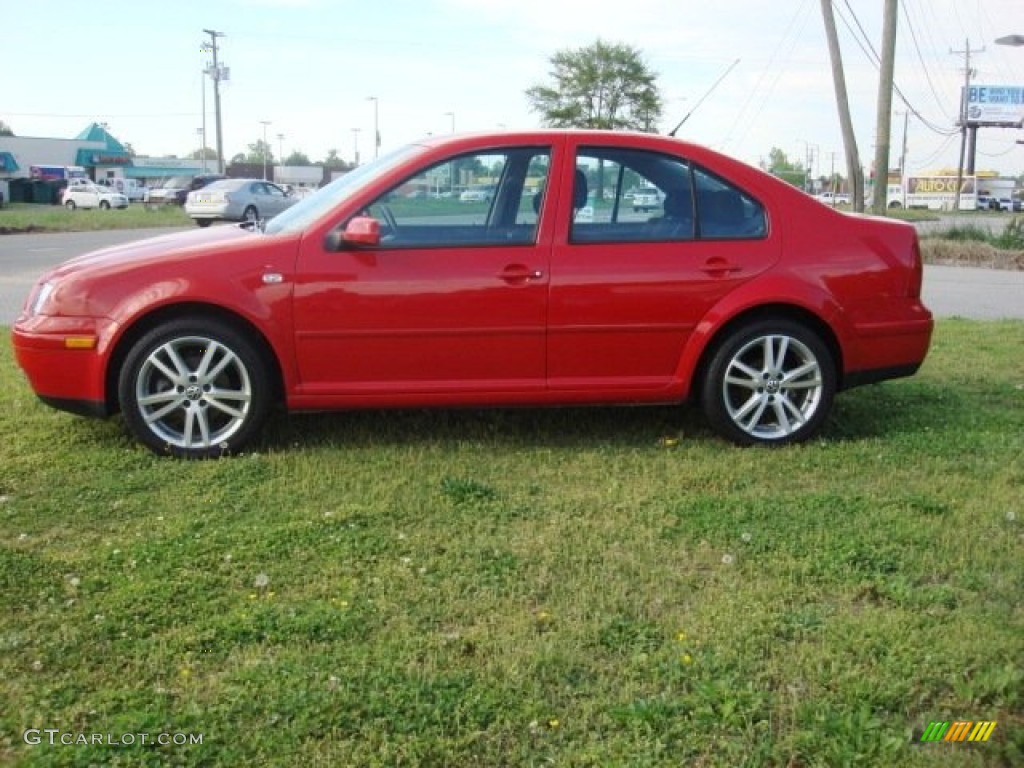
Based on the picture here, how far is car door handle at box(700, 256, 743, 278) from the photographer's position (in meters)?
5.20

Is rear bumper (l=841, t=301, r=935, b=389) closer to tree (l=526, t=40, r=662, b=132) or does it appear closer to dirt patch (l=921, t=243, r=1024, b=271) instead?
dirt patch (l=921, t=243, r=1024, b=271)

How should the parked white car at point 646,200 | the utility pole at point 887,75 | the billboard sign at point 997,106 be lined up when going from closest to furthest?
the parked white car at point 646,200 → the utility pole at point 887,75 → the billboard sign at point 997,106

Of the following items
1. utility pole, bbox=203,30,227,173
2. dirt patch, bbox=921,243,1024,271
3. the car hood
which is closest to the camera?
the car hood

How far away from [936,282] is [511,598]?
13286 mm

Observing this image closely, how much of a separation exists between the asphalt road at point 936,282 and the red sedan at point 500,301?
5.14 meters

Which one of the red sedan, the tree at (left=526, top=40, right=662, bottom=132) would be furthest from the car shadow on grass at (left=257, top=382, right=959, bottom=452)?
the tree at (left=526, top=40, right=662, bottom=132)

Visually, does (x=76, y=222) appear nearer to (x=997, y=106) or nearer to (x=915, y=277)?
(x=915, y=277)

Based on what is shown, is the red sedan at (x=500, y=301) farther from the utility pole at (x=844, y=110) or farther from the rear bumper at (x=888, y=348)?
the utility pole at (x=844, y=110)

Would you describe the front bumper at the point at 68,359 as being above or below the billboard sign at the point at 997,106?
below

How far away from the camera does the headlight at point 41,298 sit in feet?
16.3

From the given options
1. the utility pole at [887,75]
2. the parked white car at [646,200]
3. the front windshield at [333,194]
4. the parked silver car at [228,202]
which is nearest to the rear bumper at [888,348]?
the parked white car at [646,200]

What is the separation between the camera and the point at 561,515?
14.0ft

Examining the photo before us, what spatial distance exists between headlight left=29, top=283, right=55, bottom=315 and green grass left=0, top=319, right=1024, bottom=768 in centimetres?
69

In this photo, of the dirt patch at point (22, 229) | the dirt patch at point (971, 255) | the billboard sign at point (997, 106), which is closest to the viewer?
the dirt patch at point (971, 255)
